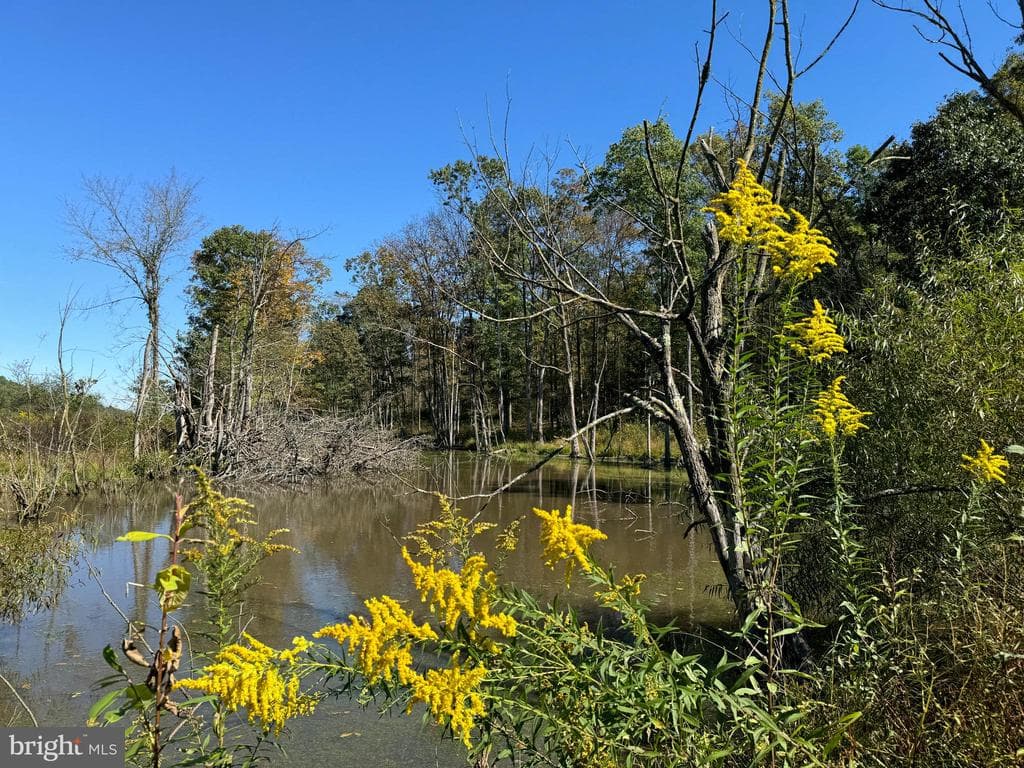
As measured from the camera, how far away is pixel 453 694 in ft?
4.46

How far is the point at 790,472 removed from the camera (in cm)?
179

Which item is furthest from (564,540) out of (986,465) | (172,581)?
(986,465)

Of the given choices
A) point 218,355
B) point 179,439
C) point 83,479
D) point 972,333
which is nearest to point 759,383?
point 972,333

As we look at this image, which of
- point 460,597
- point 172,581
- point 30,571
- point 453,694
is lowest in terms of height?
point 30,571

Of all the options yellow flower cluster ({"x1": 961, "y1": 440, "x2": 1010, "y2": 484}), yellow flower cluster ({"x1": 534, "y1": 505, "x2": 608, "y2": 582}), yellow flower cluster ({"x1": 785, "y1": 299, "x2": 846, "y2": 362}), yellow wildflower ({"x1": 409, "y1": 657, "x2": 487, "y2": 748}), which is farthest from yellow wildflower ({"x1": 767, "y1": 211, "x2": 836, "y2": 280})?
yellow wildflower ({"x1": 409, "y1": 657, "x2": 487, "y2": 748})

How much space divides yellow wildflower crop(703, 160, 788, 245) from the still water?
4.69 ft

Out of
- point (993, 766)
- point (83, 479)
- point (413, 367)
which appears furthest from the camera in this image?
point (413, 367)

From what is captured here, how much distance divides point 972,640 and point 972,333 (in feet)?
6.00

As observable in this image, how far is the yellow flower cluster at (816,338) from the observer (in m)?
1.78

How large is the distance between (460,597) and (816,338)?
119 cm

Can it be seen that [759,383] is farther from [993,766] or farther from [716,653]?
[716,653]

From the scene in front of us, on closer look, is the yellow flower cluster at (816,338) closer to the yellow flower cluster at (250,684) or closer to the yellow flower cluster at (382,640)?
the yellow flower cluster at (382,640)

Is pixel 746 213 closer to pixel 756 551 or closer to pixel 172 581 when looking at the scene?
pixel 756 551

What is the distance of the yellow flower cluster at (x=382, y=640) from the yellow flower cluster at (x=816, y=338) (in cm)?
126
